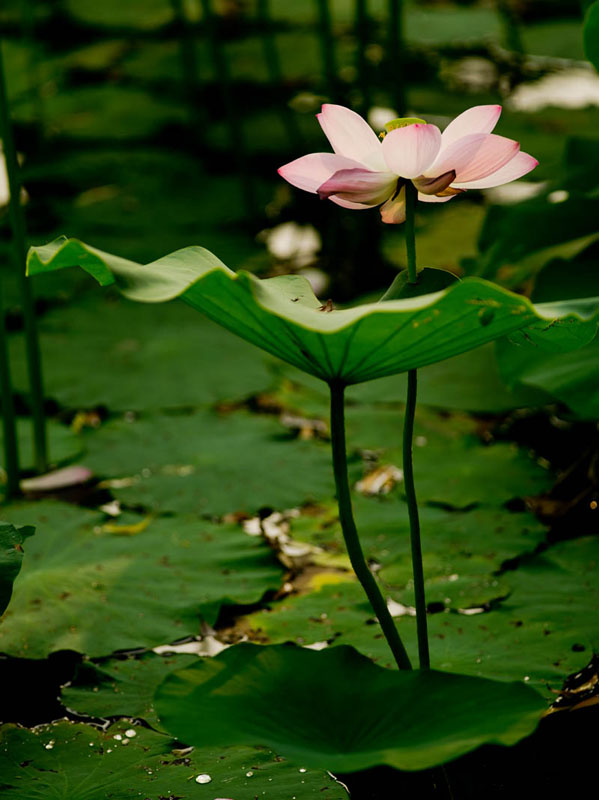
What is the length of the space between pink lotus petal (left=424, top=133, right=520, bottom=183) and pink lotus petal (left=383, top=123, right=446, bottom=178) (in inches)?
0.6

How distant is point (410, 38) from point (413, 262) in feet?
8.56

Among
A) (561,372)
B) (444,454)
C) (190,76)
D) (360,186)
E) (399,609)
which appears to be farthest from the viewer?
(190,76)

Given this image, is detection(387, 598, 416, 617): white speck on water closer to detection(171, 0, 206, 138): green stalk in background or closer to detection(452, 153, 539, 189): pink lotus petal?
detection(452, 153, 539, 189): pink lotus petal

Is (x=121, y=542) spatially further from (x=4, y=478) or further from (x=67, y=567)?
(x=4, y=478)

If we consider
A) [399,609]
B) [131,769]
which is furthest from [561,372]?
[131,769]

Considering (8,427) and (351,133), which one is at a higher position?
(351,133)

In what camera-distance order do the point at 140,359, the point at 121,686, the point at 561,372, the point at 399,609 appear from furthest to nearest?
the point at 140,359 → the point at 561,372 → the point at 399,609 → the point at 121,686

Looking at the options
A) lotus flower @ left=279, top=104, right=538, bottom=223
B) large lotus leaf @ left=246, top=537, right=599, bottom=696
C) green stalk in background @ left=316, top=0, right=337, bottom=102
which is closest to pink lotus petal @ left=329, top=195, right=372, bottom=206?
lotus flower @ left=279, top=104, right=538, bottom=223

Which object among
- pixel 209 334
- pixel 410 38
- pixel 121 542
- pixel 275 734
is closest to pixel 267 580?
pixel 121 542

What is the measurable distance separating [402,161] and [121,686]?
670 millimetres

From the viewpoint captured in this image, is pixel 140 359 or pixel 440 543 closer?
pixel 440 543

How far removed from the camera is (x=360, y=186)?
813mm

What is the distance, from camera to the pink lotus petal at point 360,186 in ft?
2.59

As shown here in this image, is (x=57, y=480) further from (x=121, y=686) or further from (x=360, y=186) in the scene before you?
(x=360, y=186)
